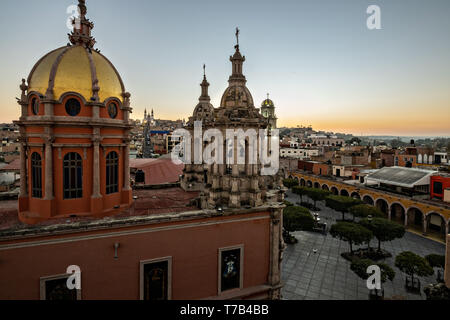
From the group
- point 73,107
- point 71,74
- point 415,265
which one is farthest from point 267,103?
point 73,107

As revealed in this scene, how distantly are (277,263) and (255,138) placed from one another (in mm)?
7384

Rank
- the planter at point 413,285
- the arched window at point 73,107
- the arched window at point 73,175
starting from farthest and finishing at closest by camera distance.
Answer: the planter at point 413,285 < the arched window at point 73,175 < the arched window at point 73,107

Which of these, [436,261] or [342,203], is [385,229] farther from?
[342,203]

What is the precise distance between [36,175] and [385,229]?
30.0 meters

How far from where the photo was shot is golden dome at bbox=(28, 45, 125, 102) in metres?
13.1

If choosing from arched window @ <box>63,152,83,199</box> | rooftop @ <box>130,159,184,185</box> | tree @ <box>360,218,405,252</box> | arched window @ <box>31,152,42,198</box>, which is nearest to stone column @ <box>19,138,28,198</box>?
arched window @ <box>31,152,42,198</box>

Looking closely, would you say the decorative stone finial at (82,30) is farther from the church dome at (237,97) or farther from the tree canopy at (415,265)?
the tree canopy at (415,265)

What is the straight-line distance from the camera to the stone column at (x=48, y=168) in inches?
509

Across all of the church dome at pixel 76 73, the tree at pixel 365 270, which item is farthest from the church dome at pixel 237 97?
the tree at pixel 365 270

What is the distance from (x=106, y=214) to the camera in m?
14.2

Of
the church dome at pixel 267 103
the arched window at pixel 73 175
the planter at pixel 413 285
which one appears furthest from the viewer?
the church dome at pixel 267 103

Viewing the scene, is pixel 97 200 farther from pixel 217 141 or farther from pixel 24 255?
pixel 217 141

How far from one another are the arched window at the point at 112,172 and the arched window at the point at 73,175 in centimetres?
141

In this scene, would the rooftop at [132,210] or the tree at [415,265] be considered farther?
the tree at [415,265]
